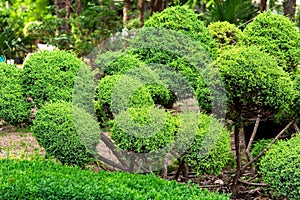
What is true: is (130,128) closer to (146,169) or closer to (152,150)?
(152,150)

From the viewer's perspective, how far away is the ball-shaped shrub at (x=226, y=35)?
567 centimetres

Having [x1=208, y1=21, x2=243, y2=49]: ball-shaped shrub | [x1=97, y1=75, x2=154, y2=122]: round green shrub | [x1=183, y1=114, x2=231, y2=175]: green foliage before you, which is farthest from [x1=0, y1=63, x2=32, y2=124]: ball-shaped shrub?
[x1=208, y1=21, x2=243, y2=49]: ball-shaped shrub

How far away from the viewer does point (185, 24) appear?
5.39m

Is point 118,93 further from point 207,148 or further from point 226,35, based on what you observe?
point 226,35

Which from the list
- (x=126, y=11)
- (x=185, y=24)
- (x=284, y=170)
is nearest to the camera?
(x=284, y=170)

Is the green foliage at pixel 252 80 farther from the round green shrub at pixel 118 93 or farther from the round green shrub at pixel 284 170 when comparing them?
the round green shrub at pixel 118 93

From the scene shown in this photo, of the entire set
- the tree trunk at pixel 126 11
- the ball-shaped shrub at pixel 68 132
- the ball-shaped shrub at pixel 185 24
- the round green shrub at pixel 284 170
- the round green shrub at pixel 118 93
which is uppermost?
the ball-shaped shrub at pixel 185 24

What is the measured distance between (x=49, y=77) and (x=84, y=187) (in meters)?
1.68

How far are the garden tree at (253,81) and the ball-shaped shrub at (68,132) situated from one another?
131 cm

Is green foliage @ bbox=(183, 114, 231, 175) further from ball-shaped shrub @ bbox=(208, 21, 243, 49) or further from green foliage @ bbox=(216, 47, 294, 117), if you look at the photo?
ball-shaped shrub @ bbox=(208, 21, 243, 49)

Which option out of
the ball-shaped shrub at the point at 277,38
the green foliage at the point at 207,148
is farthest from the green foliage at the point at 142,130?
the ball-shaped shrub at the point at 277,38

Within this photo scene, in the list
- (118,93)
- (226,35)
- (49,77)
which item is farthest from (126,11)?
(118,93)

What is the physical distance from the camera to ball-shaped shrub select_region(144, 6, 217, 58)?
212 inches

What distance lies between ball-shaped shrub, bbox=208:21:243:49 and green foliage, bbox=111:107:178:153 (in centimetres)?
148
